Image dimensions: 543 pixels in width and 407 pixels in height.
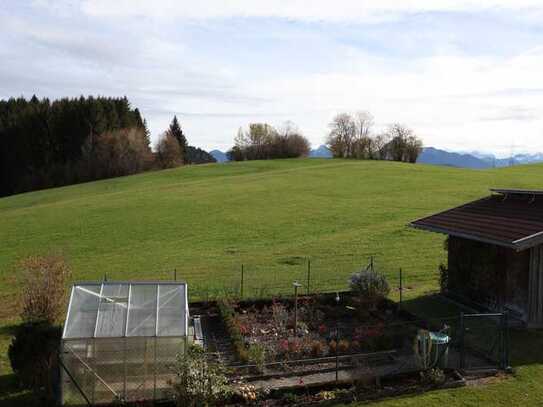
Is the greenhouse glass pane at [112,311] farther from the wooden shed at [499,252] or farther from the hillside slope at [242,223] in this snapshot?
the wooden shed at [499,252]

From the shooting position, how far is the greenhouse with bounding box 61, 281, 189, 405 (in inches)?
463

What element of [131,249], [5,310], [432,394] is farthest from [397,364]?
[131,249]

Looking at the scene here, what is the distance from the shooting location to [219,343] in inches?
627

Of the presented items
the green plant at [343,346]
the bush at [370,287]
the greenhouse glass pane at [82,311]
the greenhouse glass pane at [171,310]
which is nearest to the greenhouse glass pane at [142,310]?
the greenhouse glass pane at [171,310]

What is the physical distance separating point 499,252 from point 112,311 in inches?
487

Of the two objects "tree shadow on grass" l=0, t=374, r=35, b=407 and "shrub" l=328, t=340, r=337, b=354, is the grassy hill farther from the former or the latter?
"shrub" l=328, t=340, r=337, b=354

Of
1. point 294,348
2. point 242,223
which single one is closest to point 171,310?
point 294,348

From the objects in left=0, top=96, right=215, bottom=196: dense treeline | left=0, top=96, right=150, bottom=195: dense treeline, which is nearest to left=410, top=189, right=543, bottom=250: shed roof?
left=0, top=96, right=215, bottom=196: dense treeline

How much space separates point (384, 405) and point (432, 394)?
1.34 m

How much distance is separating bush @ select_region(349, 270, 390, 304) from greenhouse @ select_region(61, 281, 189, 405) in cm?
791

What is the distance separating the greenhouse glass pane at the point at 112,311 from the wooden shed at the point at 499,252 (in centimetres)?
1119

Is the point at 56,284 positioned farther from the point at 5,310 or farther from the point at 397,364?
the point at 397,364

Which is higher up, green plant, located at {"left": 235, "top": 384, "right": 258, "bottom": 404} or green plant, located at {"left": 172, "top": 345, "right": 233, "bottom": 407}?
green plant, located at {"left": 172, "top": 345, "right": 233, "bottom": 407}

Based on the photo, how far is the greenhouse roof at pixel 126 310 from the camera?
39.9 ft
